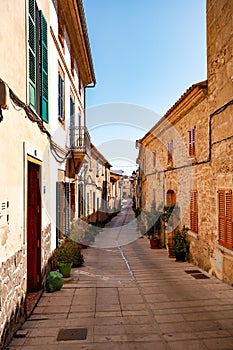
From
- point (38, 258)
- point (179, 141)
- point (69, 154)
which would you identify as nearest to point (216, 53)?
point (179, 141)

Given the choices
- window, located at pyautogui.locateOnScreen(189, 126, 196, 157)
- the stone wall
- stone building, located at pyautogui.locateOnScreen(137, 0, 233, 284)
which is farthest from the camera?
window, located at pyautogui.locateOnScreen(189, 126, 196, 157)

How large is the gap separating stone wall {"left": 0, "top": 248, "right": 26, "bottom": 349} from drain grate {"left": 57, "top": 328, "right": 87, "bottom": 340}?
2.39ft

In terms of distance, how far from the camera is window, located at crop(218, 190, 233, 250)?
28.4 ft

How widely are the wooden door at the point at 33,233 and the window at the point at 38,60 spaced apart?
1390mm

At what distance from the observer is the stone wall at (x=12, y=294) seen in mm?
4605

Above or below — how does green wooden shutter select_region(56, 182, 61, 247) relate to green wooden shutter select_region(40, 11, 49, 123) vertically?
below

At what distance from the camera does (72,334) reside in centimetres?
550

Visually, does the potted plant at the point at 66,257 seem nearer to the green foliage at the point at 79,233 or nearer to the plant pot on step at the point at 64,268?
the plant pot on step at the point at 64,268

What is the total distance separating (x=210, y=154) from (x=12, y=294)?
689 cm

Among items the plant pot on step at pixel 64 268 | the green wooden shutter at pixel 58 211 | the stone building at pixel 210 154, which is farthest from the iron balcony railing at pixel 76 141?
the plant pot on step at pixel 64 268

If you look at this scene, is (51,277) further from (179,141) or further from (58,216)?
(179,141)

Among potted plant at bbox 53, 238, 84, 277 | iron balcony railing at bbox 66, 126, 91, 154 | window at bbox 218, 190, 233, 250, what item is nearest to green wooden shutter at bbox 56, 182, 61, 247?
potted plant at bbox 53, 238, 84, 277

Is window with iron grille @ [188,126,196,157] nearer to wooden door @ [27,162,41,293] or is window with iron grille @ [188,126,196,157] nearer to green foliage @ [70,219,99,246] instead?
green foliage @ [70,219,99,246]

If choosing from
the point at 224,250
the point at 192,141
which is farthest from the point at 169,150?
the point at 224,250
